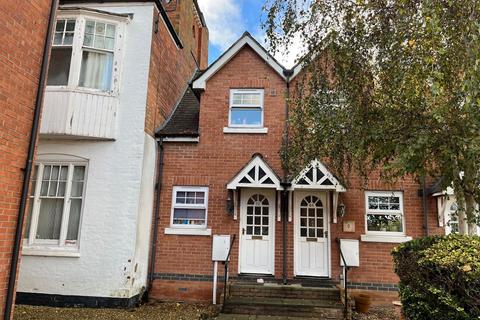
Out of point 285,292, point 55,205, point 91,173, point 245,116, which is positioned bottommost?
point 285,292

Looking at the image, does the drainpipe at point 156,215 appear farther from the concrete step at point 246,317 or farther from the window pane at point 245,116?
the concrete step at point 246,317

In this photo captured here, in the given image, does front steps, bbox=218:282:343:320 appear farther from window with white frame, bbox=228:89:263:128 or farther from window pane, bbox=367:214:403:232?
window with white frame, bbox=228:89:263:128

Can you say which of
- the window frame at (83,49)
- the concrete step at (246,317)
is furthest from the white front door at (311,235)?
the window frame at (83,49)

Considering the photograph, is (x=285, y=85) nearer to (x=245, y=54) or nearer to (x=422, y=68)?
(x=245, y=54)

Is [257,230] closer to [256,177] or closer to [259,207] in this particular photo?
[259,207]

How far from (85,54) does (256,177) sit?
217 inches

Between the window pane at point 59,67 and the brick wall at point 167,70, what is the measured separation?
2087 millimetres

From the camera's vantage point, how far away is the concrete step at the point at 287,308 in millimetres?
8133

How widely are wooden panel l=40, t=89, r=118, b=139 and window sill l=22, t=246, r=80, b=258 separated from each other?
2793 mm

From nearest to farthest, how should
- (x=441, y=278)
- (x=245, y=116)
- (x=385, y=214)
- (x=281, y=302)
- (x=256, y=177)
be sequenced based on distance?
1. (x=441, y=278)
2. (x=281, y=302)
3. (x=256, y=177)
4. (x=385, y=214)
5. (x=245, y=116)

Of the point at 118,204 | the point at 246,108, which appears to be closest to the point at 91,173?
the point at 118,204

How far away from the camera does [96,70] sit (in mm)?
9516

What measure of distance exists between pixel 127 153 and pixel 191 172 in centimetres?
185

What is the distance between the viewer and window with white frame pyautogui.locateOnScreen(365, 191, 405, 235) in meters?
9.73
